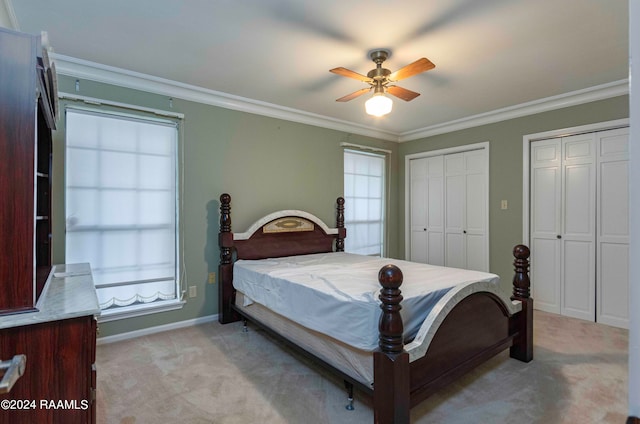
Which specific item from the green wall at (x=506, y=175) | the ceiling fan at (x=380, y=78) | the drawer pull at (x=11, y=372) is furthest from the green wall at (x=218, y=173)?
the drawer pull at (x=11, y=372)

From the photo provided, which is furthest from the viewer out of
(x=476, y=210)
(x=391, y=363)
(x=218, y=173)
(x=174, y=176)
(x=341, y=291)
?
(x=476, y=210)

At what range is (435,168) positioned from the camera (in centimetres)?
492

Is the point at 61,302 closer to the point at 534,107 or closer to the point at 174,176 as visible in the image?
the point at 174,176

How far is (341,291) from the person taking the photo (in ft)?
6.89

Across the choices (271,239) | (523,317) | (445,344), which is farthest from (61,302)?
(523,317)

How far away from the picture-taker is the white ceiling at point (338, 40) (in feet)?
6.77

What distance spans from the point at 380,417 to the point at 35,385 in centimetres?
150

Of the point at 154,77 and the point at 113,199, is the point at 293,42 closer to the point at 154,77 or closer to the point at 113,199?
the point at 154,77

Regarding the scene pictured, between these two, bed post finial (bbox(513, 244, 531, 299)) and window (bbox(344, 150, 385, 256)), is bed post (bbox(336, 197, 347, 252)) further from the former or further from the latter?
bed post finial (bbox(513, 244, 531, 299))

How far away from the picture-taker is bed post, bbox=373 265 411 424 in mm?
1652

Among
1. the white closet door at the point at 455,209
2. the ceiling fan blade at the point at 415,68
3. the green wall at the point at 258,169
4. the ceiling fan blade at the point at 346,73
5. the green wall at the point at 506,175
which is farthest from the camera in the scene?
the white closet door at the point at 455,209

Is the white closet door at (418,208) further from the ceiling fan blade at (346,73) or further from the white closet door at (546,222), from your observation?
the ceiling fan blade at (346,73)

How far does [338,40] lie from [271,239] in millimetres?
2169

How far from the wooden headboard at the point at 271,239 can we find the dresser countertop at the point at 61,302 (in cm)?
149
